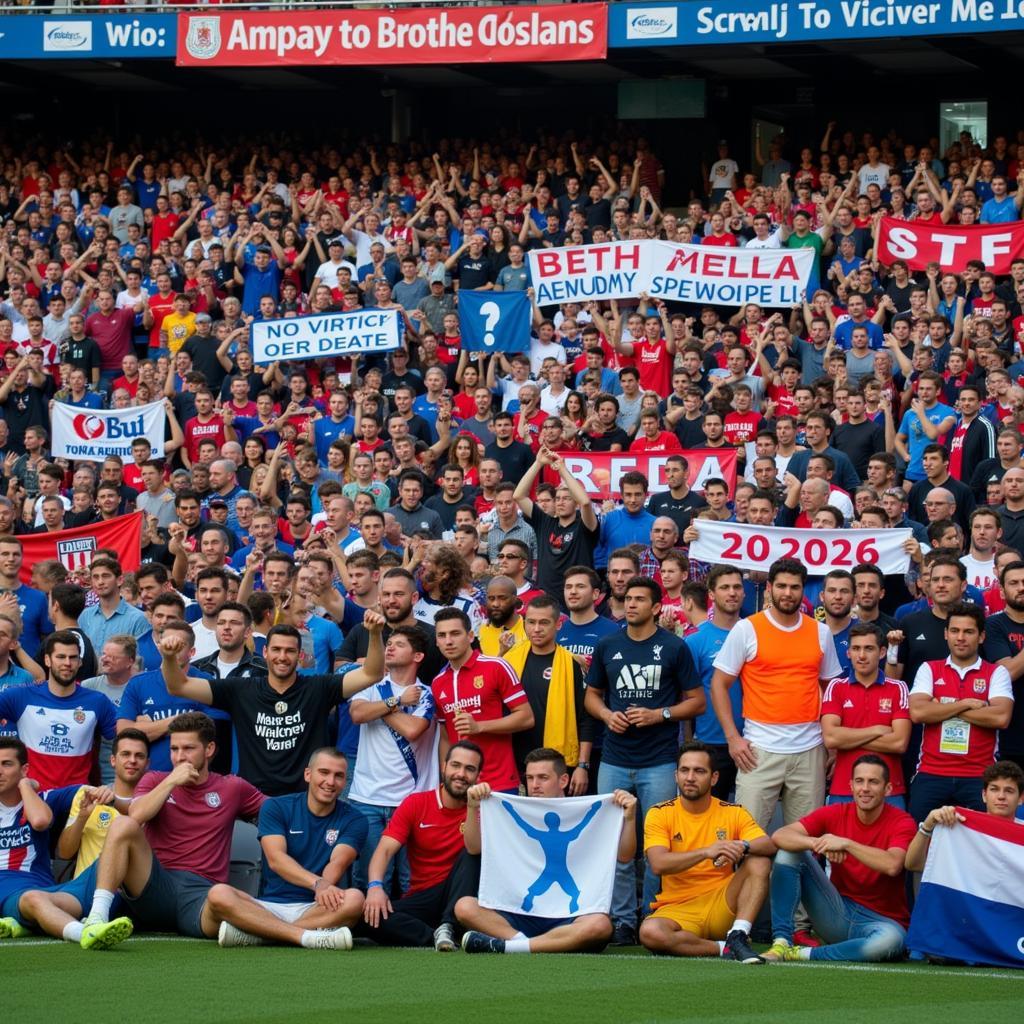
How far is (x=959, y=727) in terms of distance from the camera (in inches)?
396

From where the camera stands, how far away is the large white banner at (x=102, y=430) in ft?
60.8

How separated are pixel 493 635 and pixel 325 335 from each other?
8403mm

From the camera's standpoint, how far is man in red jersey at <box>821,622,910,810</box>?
10000mm

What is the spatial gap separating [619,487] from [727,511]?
1775 mm

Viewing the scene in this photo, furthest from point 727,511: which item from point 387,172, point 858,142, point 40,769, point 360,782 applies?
point 858,142

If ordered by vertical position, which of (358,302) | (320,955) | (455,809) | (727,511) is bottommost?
(320,955)

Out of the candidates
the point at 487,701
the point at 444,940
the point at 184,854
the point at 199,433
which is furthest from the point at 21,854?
the point at 199,433

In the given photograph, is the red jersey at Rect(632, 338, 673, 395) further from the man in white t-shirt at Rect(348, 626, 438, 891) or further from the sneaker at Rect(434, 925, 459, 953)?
the sneaker at Rect(434, 925, 459, 953)

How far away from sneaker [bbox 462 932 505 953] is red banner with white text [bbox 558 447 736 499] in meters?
5.89

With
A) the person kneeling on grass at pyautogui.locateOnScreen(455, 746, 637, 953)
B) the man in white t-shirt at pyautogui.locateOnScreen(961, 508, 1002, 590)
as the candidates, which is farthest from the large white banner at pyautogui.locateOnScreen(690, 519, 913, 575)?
the person kneeling on grass at pyautogui.locateOnScreen(455, 746, 637, 953)

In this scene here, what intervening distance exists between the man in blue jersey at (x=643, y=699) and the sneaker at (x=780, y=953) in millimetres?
1134

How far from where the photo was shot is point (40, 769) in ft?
34.6

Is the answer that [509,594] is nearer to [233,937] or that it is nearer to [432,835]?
[432,835]

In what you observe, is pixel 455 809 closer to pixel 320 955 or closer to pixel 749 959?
pixel 320 955
